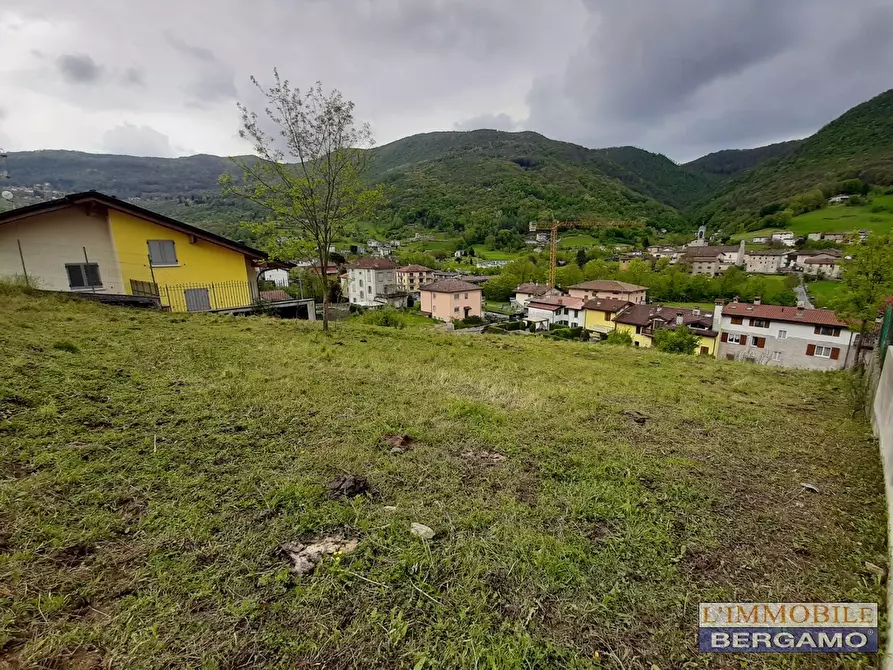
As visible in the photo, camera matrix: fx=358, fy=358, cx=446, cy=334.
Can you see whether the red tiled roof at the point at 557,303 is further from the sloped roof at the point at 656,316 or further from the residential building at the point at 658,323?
the residential building at the point at 658,323

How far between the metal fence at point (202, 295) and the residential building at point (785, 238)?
4859 inches

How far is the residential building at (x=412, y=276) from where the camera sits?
77562 mm

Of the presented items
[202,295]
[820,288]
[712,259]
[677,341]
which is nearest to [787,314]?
[677,341]

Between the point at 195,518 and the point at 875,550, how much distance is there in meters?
5.88

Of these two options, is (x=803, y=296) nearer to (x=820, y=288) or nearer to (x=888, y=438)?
(x=820, y=288)

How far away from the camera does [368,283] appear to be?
67750mm

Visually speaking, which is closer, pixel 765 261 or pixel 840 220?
pixel 765 261

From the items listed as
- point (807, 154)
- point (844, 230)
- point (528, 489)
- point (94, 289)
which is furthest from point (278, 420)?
point (807, 154)

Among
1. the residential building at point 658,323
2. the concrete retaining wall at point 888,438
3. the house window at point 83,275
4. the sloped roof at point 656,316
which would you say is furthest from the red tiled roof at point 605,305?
the house window at point 83,275

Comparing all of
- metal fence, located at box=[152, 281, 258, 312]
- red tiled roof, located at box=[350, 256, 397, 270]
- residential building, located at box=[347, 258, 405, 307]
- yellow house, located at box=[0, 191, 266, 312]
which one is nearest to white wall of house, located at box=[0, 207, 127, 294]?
yellow house, located at box=[0, 191, 266, 312]

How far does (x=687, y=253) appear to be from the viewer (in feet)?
299

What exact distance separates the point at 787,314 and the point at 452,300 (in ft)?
120

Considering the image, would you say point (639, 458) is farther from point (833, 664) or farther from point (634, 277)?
point (634, 277)

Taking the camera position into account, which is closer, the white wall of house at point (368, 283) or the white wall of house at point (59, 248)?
the white wall of house at point (59, 248)
